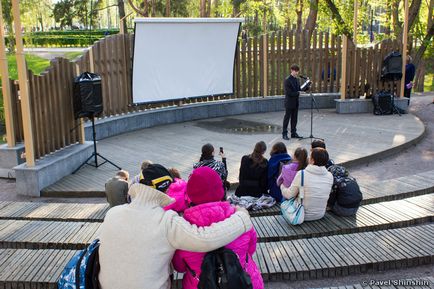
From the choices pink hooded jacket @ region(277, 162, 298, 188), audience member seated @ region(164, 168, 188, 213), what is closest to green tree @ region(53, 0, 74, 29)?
pink hooded jacket @ region(277, 162, 298, 188)

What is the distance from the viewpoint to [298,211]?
518 cm

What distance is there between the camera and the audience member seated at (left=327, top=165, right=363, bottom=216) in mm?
5395

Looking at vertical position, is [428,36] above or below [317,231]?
above

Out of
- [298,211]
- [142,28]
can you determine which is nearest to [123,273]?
[298,211]

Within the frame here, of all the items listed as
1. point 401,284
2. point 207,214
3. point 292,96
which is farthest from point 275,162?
point 292,96

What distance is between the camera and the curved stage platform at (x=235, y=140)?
8523 mm

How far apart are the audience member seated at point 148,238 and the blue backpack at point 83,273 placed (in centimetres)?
10

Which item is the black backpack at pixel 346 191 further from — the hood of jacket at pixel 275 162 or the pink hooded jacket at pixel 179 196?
the pink hooded jacket at pixel 179 196

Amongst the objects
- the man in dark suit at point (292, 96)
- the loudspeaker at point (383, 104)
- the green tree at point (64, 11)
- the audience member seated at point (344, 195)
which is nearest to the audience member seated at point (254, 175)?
the audience member seated at point (344, 195)

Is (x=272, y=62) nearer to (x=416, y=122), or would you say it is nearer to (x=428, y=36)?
(x=416, y=122)

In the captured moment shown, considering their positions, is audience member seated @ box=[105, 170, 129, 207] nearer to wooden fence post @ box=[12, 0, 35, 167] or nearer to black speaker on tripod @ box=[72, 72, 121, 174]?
wooden fence post @ box=[12, 0, 35, 167]

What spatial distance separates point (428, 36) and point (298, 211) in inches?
615

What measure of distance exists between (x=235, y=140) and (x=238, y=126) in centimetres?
172

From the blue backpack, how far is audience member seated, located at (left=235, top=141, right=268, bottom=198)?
353 centimetres
